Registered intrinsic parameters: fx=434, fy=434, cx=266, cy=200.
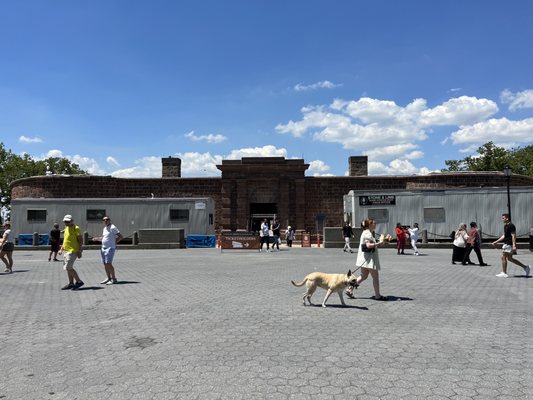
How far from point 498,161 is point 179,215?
4734cm

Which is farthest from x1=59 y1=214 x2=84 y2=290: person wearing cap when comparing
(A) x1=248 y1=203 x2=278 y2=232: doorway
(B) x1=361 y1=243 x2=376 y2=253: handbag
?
(A) x1=248 y1=203 x2=278 y2=232: doorway

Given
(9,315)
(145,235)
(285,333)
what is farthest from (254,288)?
(145,235)

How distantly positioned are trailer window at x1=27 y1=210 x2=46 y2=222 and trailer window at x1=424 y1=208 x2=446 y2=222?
23847mm

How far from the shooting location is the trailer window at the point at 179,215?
27797mm

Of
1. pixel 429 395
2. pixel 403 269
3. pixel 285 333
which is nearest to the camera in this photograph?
pixel 429 395

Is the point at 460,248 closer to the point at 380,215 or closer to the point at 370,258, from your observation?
the point at 370,258

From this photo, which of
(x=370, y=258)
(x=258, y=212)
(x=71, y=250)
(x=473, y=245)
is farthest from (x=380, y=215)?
(x=71, y=250)

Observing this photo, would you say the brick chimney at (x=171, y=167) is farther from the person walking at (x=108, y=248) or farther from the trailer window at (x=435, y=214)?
the person walking at (x=108, y=248)

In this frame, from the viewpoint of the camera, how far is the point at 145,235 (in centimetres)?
2583

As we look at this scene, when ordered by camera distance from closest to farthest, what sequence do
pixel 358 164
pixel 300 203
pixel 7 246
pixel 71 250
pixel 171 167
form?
pixel 71 250
pixel 7 246
pixel 300 203
pixel 358 164
pixel 171 167

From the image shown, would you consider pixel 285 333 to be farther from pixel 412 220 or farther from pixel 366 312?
pixel 412 220

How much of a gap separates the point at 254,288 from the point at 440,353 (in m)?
5.39

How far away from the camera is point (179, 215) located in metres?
27.8

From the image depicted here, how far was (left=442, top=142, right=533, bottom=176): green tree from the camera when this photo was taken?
190ft
